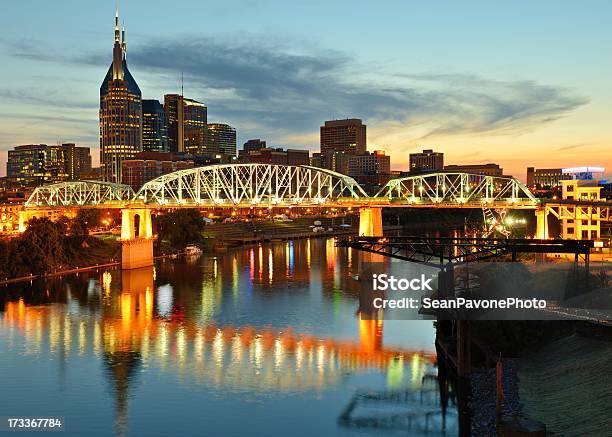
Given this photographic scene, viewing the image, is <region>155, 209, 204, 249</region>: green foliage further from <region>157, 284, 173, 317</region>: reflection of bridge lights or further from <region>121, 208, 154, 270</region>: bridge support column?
<region>157, 284, 173, 317</region>: reflection of bridge lights

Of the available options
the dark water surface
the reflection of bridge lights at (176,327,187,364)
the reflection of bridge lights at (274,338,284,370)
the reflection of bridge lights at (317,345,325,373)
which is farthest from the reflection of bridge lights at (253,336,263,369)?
the reflection of bridge lights at (176,327,187,364)

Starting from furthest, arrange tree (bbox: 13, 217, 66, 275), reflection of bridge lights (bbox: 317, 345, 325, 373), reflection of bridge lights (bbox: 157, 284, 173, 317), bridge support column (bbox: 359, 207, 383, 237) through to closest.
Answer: bridge support column (bbox: 359, 207, 383, 237) < tree (bbox: 13, 217, 66, 275) < reflection of bridge lights (bbox: 157, 284, 173, 317) < reflection of bridge lights (bbox: 317, 345, 325, 373)

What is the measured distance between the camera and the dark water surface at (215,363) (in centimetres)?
3338

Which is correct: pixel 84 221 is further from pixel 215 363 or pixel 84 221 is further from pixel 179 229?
pixel 215 363

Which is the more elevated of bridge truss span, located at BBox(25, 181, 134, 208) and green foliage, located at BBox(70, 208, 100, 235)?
bridge truss span, located at BBox(25, 181, 134, 208)

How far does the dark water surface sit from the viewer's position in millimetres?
33375

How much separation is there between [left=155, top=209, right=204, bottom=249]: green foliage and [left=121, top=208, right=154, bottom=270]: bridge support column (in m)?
9.45

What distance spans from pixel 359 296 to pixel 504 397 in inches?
1354

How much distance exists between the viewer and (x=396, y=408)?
34.0 meters

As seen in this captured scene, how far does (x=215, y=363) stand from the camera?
140ft

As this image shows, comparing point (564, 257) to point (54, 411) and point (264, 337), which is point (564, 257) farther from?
point (54, 411)

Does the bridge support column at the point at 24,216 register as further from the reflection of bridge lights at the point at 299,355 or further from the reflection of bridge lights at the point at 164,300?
the reflection of bridge lights at the point at 299,355

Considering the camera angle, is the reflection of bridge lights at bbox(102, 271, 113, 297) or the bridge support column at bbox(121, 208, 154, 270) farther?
the bridge support column at bbox(121, 208, 154, 270)

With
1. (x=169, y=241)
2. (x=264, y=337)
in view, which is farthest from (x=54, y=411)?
(x=169, y=241)
